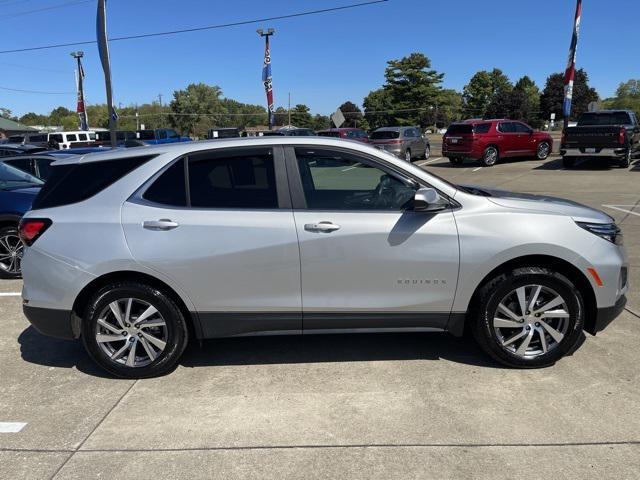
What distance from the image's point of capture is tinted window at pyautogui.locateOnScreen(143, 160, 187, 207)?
3721 mm

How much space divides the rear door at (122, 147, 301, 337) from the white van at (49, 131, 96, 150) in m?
30.3

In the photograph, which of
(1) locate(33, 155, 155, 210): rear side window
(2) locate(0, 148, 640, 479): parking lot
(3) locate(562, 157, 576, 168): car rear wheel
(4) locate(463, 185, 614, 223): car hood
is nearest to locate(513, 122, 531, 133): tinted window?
(3) locate(562, 157, 576, 168): car rear wheel

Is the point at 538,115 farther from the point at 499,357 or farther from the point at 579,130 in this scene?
the point at 499,357

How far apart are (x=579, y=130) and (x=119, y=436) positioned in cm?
1964

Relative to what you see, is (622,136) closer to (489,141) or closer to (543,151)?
(489,141)

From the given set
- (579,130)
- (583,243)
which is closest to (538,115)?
(579,130)

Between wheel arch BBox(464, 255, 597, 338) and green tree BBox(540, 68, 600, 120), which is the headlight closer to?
wheel arch BBox(464, 255, 597, 338)

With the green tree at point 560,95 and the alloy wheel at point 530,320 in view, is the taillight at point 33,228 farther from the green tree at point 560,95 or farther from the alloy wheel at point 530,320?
the green tree at point 560,95

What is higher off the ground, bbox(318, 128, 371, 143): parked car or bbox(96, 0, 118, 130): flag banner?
bbox(96, 0, 118, 130): flag banner

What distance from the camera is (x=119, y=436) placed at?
10.3 feet

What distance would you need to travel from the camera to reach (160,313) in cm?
374

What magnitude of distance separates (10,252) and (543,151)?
2283 cm

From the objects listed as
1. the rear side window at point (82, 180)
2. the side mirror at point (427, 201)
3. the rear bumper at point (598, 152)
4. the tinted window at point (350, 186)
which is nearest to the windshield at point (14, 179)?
the rear side window at point (82, 180)

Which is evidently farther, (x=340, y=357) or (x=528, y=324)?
(x=340, y=357)
